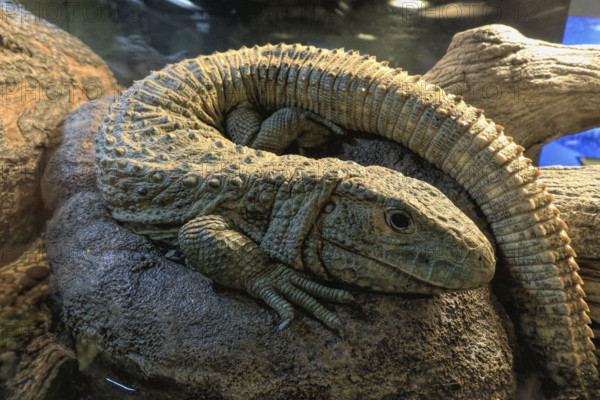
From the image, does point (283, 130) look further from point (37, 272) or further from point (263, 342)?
point (37, 272)

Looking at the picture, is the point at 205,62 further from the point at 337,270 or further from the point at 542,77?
the point at 542,77

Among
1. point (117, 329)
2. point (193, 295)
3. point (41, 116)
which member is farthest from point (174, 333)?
point (41, 116)

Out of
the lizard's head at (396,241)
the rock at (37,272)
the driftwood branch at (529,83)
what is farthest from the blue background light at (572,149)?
the rock at (37,272)

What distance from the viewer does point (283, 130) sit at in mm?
3066

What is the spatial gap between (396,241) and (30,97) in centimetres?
329

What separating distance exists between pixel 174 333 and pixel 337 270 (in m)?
Answer: 0.86

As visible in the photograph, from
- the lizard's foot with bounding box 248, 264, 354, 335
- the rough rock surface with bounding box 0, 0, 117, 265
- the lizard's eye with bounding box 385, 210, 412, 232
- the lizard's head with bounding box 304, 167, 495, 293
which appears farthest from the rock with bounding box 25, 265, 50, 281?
the lizard's eye with bounding box 385, 210, 412, 232

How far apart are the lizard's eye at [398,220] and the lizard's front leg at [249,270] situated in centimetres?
40

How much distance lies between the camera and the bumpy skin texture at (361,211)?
1775mm

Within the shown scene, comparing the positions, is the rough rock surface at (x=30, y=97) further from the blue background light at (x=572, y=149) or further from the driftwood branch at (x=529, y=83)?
the blue background light at (x=572, y=149)

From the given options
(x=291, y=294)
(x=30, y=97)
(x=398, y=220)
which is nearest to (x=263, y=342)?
(x=291, y=294)

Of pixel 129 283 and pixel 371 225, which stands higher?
pixel 371 225

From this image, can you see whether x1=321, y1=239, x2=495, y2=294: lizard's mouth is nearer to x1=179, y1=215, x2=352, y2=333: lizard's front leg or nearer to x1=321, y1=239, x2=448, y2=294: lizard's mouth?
x1=321, y1=239, x2=448, y2=294: lizard's mouth

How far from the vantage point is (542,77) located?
304cm
